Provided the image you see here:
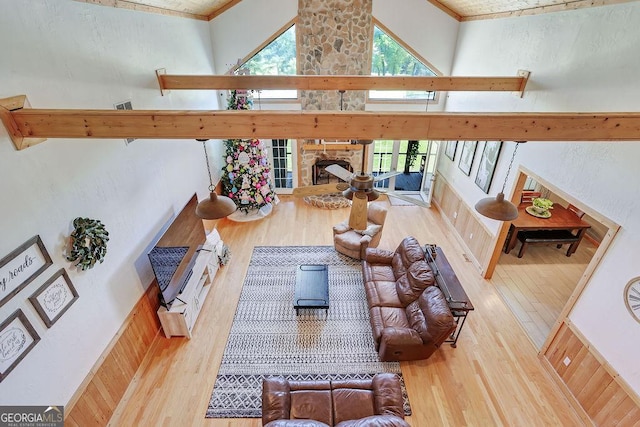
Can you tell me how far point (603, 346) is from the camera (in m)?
3.28

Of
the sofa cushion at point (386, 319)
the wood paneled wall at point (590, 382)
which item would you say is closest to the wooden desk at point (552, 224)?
the wood paneled wall at point (590, 382)

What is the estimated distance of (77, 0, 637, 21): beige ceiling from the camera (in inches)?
145

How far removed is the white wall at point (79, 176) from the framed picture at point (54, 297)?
0.05 m

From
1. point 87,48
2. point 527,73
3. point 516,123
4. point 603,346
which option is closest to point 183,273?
point 87,48

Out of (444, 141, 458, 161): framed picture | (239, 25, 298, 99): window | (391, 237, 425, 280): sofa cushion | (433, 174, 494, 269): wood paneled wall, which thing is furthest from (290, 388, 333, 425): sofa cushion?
(239, 25, 298, 99): window

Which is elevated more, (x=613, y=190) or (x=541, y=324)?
(x=613, y=190)

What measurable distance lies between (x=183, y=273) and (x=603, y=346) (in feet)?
17.0

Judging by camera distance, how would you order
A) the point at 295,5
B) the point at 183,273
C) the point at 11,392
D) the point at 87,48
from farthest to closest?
the point at 295,5 → the point at 183,273 → the point at 87,48 → the point at 11,392

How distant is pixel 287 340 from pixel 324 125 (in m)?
3.22

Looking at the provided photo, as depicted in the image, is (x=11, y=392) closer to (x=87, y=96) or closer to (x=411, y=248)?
(x=87, y=96)

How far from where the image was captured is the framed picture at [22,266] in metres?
2.26

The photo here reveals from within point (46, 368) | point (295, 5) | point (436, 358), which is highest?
point (295, 5)

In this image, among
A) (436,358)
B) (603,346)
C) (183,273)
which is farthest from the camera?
(183,273)

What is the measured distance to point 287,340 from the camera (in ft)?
14.4
